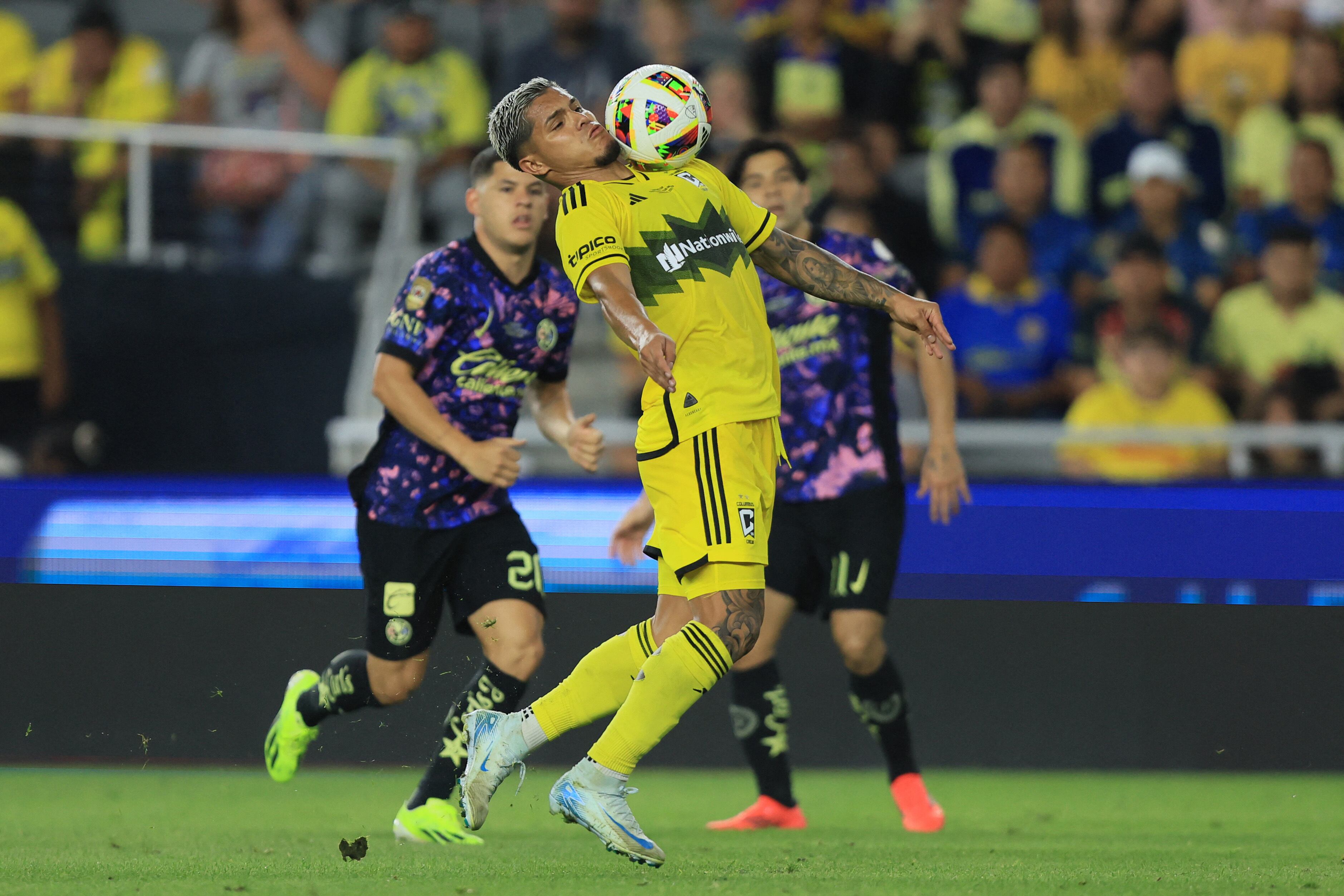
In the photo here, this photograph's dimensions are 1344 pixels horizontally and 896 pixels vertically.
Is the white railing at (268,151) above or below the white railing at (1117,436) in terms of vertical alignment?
above

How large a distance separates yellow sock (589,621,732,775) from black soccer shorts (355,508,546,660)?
1097 mm

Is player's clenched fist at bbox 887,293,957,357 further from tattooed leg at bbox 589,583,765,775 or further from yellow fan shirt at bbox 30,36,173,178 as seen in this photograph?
yellow fan shirt at bbox 30,36,173,178

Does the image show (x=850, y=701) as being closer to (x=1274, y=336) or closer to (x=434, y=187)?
(x=1274, y=336)

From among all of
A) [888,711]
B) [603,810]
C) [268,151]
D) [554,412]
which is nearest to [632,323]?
[603,810]

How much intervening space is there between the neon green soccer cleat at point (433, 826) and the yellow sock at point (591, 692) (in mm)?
656

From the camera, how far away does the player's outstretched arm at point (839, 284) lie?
178 inches

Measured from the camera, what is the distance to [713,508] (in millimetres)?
4395

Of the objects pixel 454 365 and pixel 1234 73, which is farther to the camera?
pixel 1234 73

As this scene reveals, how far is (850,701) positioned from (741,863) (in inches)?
125

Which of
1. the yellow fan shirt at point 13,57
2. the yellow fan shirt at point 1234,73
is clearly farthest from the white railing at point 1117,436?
the yellow fan shirt at point 13,57

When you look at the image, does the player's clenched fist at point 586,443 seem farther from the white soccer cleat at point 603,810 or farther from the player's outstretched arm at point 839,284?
the white soccer cleat at point 603,810

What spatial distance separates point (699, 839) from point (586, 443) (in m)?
1.41

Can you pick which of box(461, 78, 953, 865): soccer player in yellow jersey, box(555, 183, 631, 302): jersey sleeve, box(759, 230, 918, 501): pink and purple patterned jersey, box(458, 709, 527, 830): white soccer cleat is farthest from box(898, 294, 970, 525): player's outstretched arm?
box(458, 709, 527, 830): white soccer cleat

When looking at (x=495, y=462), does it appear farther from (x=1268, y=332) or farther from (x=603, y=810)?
(x=1268, y=332)
